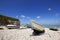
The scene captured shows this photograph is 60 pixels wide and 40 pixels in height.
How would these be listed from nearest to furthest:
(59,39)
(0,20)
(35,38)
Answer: (35,38) → (59,39) → (0,20)

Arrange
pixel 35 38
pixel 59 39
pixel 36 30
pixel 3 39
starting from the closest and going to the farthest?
pixel 3 39 → pixel 35 38 → pixel 59 39 → pixel 36 30

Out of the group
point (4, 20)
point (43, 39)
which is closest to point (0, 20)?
point (4, 20)

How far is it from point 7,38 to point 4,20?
38.7m

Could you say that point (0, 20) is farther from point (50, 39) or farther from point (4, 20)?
point (50, 39)

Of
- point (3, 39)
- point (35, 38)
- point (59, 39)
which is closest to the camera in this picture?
point (3, 39)

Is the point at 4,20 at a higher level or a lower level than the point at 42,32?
higher

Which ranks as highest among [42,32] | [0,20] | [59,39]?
[0,20]

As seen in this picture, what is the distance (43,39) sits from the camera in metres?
17.8

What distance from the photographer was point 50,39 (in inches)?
721

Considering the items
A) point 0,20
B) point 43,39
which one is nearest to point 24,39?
point 43,39

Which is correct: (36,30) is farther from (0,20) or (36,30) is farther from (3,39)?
(0,20)

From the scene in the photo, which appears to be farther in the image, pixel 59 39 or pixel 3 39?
pixel 59 39

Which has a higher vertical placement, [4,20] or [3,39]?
[4,20]

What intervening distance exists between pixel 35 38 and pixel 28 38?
4.86 feet
